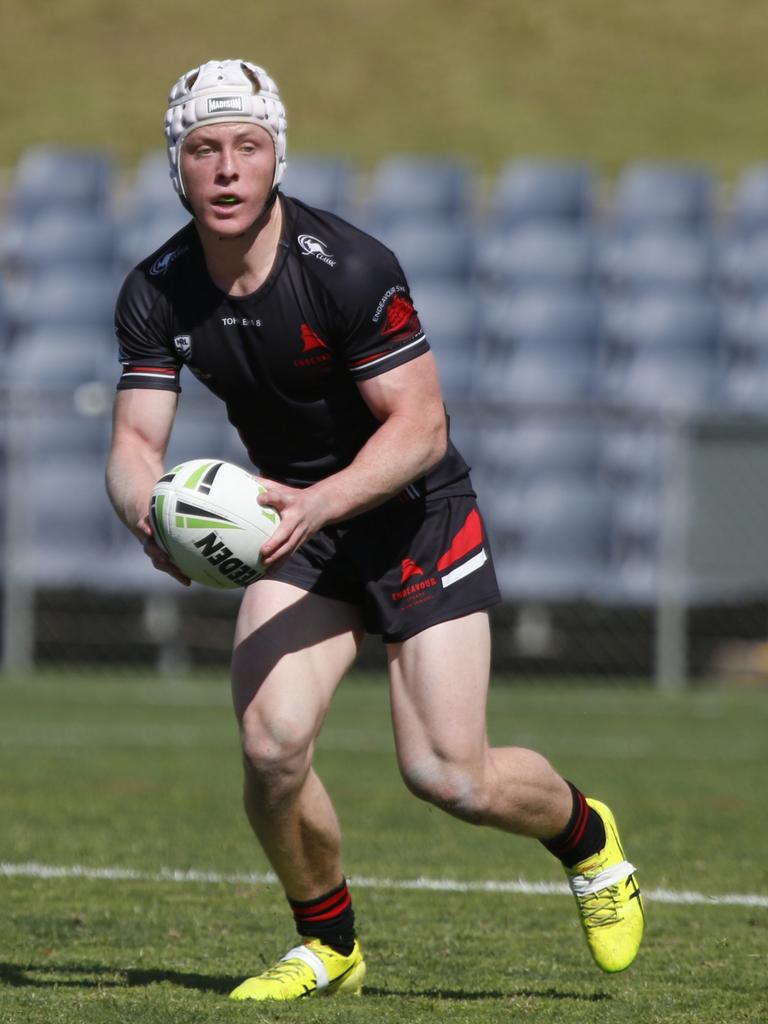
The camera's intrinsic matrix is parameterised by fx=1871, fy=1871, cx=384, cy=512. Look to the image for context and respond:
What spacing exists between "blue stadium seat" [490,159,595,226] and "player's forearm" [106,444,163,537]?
13.2 metres

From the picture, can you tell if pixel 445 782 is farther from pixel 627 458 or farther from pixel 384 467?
pixel 627 458

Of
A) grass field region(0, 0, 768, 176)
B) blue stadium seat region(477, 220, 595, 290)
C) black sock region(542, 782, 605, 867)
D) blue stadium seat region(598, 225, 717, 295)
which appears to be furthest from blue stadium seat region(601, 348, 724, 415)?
Result: grass field region(0, 0, 768, 176)

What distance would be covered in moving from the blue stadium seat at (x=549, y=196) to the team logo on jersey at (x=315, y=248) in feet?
43.1

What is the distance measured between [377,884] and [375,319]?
8.39ft

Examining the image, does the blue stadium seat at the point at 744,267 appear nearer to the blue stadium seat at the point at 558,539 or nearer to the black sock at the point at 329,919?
the blue stadium seat at the point at 558,539

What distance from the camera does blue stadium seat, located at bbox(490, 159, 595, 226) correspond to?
17.7 metres

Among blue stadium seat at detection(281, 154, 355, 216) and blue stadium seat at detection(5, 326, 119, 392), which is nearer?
blue stadium seat at detection(5, 326, 119, 392)

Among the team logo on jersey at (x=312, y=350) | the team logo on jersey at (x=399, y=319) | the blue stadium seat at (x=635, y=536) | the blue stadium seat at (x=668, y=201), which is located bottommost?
the blue stadium seat at (x=635, y=536)

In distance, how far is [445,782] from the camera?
4852mm

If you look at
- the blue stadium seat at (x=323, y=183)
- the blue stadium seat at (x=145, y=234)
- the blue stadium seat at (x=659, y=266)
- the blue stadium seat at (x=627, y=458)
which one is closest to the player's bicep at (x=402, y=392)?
the blue stadium seat at (x=627, y=458)

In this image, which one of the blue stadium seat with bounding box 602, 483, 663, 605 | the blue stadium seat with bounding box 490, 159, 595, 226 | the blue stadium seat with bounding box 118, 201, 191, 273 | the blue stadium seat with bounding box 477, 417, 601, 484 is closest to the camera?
the blue stadium seat with bounding box 602, 483, 663, 605

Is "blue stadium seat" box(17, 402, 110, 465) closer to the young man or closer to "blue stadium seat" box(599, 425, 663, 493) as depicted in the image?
"blue stadium seat" box(599, 425, 663, 493)

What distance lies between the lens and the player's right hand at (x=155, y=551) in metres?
4.60

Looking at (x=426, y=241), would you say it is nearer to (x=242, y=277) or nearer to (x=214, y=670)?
(x=214, y=670)
